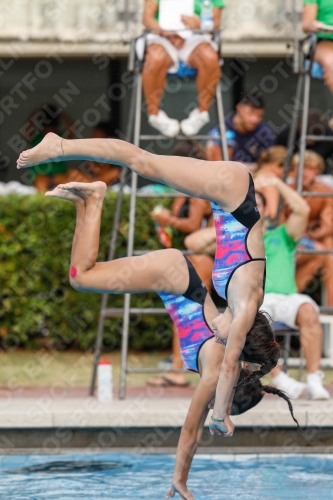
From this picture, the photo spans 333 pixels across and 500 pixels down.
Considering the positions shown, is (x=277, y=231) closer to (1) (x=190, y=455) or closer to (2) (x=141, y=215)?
(2) (x=141, y=215)

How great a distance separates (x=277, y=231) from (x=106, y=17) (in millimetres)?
Answer: 5729

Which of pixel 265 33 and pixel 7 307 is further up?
pixel 265 33

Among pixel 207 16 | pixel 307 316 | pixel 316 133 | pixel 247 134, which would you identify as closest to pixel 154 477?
pixel 307 316

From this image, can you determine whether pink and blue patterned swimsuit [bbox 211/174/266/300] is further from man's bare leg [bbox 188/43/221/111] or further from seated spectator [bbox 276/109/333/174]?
seated spectator [bbox 276/109/333/174]

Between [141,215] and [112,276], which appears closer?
[112,276]

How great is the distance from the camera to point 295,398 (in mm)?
7102

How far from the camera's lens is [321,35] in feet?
25.3

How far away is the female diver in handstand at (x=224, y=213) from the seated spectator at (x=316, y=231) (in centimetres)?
343

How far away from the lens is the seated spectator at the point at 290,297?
7117mm

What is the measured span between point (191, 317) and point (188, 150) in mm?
2862

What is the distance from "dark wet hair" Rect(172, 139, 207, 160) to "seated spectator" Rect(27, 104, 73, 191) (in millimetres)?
2321

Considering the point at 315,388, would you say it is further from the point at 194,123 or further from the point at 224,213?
the point at 224,213

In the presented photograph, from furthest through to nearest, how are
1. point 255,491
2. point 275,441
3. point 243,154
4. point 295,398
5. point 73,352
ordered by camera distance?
point 73,352 → point 243,154 → point 295,398 → point 275,441 → point 255,491

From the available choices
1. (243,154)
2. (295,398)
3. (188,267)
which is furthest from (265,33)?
(188,267)
